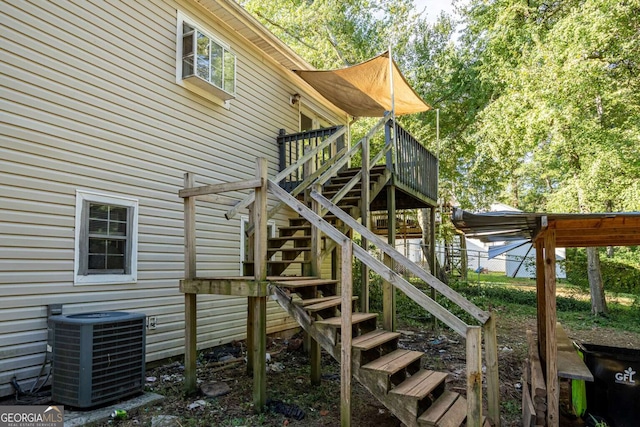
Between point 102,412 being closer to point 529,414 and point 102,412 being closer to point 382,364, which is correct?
point 382,364

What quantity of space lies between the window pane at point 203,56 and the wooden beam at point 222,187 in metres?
2.64

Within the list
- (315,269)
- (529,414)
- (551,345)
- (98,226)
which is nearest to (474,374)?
(529,414)

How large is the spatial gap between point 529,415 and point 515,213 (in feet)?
6.72

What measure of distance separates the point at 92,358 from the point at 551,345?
4788mm

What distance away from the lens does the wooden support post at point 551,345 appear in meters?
4.18

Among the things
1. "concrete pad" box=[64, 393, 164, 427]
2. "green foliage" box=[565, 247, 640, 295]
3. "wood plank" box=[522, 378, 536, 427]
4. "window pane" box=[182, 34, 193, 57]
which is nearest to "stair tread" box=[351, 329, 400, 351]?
"wood plank" box=[522, 378, 536, 427]

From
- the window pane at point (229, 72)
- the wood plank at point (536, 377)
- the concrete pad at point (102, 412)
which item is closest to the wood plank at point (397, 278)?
the wood plank at point (536, 377)

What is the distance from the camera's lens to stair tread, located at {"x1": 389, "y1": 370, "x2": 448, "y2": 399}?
3.44 metres

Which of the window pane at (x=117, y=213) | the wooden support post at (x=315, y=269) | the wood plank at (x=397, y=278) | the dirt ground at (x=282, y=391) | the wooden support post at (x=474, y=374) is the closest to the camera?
the wooden support post at (x=474, y=374)

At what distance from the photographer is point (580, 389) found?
476 cm

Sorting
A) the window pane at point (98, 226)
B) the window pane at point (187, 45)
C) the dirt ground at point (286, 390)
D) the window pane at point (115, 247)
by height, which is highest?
the window pane at point (187, 45)

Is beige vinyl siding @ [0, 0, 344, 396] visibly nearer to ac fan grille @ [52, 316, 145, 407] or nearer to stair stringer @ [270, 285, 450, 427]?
ac fan grille @ [52, 316, 145, 407]

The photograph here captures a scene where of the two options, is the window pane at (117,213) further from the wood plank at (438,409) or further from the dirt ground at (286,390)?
the wood plank at (438,409)

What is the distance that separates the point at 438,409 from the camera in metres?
3.54
